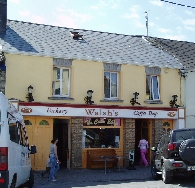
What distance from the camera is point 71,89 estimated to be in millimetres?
17906

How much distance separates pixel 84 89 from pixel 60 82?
3.99 feet

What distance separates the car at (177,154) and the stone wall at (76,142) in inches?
224

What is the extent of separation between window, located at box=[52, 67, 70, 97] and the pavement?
3.69 m

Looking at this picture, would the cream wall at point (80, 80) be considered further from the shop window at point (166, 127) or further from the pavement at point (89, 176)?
the pavement at point (89, 176)

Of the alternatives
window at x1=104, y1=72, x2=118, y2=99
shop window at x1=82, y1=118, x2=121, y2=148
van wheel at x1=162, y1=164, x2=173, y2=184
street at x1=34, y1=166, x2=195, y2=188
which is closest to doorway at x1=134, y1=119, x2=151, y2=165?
shop window at x1=82, y1=118, x2=121, y2=148

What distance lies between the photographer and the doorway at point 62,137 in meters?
18.8

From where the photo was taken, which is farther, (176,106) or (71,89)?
(176,106)

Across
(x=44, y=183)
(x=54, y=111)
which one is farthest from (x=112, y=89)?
(x=44, y=183)

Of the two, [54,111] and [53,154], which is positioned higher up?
[54,111]

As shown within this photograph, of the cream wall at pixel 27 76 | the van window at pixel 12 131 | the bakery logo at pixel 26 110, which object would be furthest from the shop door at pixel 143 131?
the van window at pixel 12 131

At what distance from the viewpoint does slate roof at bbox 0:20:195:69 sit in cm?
1783

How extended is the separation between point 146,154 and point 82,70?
5871 mm

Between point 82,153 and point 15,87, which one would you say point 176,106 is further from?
point 15,87

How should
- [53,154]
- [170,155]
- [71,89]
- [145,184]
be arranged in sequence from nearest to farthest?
[170,155] → [145,184] → [53,154] → [71,89]
